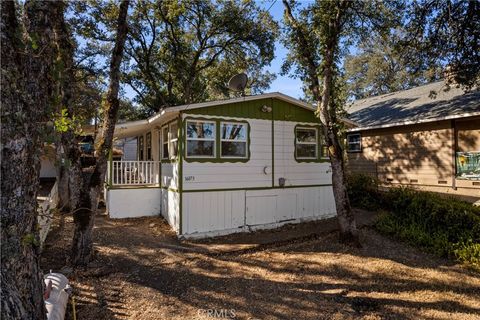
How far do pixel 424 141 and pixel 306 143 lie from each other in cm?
557

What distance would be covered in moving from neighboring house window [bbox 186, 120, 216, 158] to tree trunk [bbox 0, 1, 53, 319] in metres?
5.42

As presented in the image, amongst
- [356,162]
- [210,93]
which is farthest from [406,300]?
[210,93]

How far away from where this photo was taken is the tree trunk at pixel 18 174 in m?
2.45

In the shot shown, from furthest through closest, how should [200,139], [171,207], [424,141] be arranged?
[424,141], [171,207], [200,139]

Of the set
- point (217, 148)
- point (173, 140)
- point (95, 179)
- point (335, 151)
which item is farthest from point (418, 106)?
point (95, 179)

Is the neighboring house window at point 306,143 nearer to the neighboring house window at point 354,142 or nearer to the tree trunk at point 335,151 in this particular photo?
the tree trunk at point 335,151

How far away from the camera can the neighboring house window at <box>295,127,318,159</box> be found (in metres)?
10.0

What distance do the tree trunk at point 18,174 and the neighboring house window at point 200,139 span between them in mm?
5417

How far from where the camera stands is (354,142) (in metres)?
15.4

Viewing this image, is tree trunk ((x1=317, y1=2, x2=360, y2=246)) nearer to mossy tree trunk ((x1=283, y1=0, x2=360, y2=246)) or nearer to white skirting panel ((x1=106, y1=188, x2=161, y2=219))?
mossy tree trunk ((x1=283, y1=0, x2=360, y2=246))

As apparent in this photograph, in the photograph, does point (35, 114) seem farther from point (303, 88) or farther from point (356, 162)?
point (356, 162)

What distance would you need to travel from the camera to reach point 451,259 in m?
7.10

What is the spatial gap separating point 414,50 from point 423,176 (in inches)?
205

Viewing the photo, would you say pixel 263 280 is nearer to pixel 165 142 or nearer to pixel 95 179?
pixel 95 179
